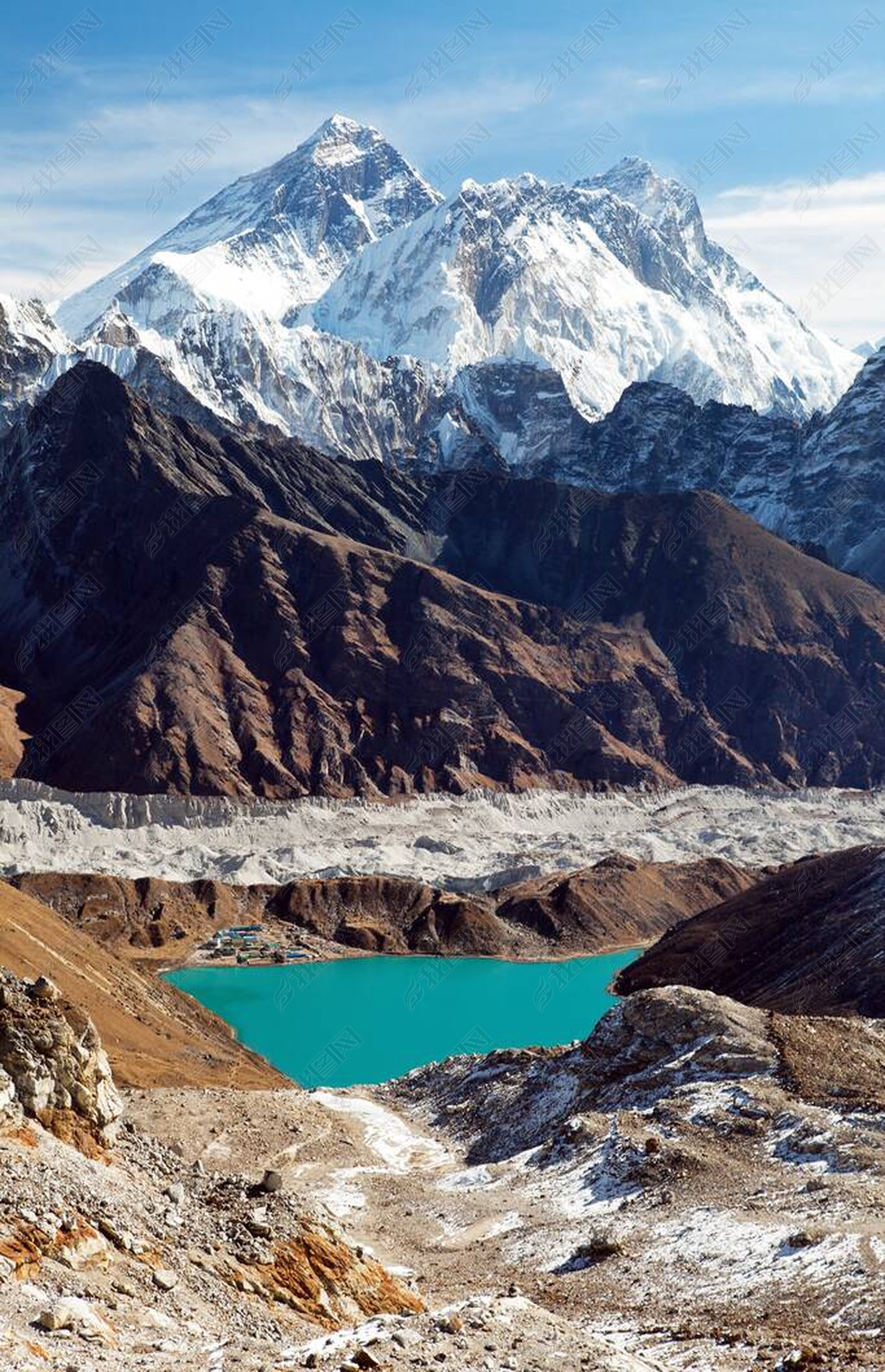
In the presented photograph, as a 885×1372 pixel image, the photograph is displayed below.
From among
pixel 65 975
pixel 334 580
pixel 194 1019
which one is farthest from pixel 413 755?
pixel 65 975

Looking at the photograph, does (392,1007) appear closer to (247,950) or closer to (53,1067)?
(247,950)

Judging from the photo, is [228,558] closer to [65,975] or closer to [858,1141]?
[65,975]

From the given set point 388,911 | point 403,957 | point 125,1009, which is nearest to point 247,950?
point 403,957

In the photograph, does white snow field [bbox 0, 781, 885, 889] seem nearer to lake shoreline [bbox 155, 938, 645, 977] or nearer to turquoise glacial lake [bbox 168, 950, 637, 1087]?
lake shoreline [bbox 155, 938, 645, 977]

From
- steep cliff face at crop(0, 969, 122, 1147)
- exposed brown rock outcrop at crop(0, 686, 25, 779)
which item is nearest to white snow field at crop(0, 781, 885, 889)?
exposed brown rock outcrop at crop(0, 686, 25, 779)

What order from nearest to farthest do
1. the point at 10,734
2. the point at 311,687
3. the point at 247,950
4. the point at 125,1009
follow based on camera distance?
the point at 125,1009, the point at 247,950, the point at 10,734, the point at 311,687

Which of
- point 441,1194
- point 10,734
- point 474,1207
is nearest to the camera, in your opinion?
point 474,1207

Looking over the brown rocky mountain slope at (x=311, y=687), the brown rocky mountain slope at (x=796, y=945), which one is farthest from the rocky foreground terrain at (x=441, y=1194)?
the brown rocky mountain slope at (x=311, y=687)
